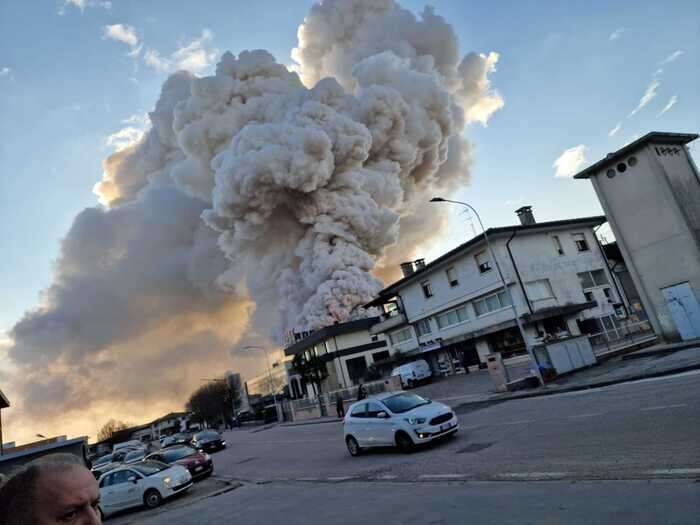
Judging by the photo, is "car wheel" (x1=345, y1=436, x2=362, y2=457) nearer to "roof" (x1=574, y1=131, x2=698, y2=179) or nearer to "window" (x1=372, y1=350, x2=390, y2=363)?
"roof" (x1=574, y1=131, x2=698, y2=179)

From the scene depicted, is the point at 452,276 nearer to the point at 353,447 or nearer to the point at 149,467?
the point at 353,447

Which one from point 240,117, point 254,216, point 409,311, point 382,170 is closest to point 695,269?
point 409,311

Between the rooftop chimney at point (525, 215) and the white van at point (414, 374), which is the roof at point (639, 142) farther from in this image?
the white van at point (414, 374)

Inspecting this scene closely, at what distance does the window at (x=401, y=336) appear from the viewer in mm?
41719

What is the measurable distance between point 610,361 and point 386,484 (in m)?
15.6

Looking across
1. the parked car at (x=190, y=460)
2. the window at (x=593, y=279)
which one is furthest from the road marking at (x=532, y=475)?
the window at (x=593, y=279)

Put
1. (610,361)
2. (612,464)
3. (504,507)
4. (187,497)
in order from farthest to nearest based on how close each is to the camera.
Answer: (610,361)
(187,497)
(612,464)
(504,507)

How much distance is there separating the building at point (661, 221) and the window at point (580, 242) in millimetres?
13232

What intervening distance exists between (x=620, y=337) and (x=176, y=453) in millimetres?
22875

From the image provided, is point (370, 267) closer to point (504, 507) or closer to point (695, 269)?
point (695, 269)

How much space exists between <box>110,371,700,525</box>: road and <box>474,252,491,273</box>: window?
57.1ft

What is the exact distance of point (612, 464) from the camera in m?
7.01

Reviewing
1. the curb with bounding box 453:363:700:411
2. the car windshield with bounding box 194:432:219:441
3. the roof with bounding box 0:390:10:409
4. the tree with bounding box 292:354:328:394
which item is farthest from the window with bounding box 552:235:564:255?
the roof with bounding box 0:390:10:409

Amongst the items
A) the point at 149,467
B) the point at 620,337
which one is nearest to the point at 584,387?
the point at 620,337
